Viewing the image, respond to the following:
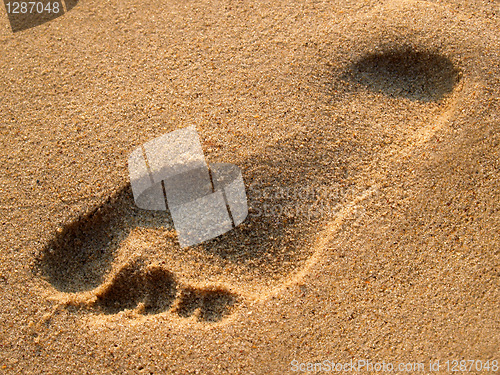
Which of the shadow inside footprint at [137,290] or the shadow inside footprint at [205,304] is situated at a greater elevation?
the shadow inside footprint at [137,290]

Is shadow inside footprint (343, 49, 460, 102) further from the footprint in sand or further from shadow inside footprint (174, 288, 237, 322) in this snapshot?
shadow inside footprint (174, 288, 237, 322)

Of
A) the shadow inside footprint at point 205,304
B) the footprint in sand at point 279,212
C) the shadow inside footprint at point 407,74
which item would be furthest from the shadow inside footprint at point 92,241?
the shadow inside footprint at point 407,74

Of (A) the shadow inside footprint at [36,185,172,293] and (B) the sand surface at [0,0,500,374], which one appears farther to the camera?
(A) the shadow inside footprint at [36,185,172,293]

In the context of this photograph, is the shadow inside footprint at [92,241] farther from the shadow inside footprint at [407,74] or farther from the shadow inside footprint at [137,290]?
the shadow inside footprint at [407,74]

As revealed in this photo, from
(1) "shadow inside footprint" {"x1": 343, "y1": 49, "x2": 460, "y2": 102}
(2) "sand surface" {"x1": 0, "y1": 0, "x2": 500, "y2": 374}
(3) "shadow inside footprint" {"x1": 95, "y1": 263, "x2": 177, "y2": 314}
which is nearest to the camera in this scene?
(2) "sand surface" {"x1": 0, "y1": 0, "x2": 500, "y2": 374}

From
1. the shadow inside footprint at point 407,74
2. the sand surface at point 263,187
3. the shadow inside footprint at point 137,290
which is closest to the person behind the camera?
the sand surface at point 263,187

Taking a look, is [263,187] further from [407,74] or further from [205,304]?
[407,74]

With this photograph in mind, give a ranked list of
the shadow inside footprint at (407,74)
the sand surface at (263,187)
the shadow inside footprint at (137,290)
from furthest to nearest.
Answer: the shadow inside footprint at (407,74), the shadow inside footprint at (137,290), the sand surface at (263,187)

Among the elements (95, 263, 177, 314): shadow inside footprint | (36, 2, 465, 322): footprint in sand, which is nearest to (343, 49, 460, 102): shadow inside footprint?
(36, 2, 465, 322): footprint in sand

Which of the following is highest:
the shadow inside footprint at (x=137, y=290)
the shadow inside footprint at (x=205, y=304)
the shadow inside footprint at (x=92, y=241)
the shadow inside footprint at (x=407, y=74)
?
the shadow inside footprint at (x=407, y=74)
